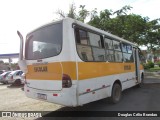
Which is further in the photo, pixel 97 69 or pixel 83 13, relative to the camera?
pixel 83 13

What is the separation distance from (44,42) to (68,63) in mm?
1371

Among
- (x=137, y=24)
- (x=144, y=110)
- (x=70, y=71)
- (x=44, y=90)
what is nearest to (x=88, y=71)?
(x=70, y=71)

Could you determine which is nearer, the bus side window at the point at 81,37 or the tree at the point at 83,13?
the bus side window at the point at 81,37

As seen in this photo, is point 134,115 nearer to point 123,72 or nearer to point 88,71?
point 88,71

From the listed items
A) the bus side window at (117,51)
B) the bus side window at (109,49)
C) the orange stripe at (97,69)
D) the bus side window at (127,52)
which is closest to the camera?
the orange stripe at (97,69)

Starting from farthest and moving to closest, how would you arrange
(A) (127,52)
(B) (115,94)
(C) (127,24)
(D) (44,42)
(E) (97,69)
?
(C) (127,24), (A) (127,52), (B) (115,94), (E) (97,69), (D) (44,42)

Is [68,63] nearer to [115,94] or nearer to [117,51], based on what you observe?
[115,94]

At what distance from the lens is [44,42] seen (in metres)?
6.41

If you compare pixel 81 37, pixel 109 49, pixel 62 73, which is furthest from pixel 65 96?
pixel 109 49

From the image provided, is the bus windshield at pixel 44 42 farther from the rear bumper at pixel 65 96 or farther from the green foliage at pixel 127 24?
the green foliage at pixel 127 24

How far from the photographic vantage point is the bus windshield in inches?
234

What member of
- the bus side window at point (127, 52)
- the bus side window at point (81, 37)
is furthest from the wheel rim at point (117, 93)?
the bus side window at point (81, 37)

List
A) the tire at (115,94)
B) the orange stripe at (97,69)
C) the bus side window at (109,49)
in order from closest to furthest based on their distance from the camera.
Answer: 1. the orange stripe at (97,69)
2. the bus side window at (109,49)
3. the tire at (115,94)

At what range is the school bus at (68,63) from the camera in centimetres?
557
